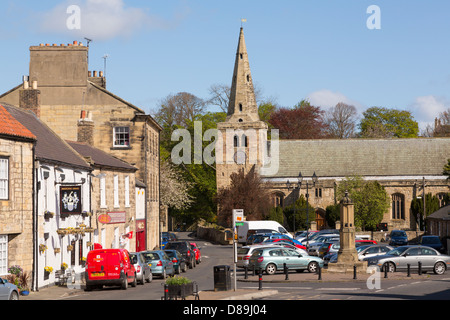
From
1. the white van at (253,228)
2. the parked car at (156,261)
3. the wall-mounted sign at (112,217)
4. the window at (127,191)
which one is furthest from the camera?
the white van at (253,228)

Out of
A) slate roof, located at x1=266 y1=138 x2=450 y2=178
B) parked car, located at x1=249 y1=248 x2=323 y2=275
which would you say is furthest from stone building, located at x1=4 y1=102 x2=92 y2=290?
slate roof, located at x1=266 y1=138 x2=450 y2=178

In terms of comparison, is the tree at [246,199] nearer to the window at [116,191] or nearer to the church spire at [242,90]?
the church spire at [242,90]

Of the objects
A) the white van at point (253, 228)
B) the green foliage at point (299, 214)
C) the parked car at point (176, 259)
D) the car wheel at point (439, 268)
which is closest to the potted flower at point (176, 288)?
the parked car at point (176, 259)

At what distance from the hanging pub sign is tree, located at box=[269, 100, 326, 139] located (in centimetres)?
7928

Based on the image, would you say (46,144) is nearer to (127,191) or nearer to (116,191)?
(116,191)

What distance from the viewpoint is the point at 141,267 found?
3216 cm

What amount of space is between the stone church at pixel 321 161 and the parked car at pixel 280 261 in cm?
4925

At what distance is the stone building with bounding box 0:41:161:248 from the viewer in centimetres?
5219

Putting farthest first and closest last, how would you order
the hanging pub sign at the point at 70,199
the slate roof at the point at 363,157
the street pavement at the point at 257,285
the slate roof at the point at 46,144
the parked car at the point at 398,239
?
the slate roof at the point at 363,157 → the parked car at the point at 398,239 → the slate roof at the point at 46,144 → the hanging pub sign at the point at 70,199 → the street pavement at the point at 257,285

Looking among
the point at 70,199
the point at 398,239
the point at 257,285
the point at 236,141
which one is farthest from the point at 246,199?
the point at 257,285

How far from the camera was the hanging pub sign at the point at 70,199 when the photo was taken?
32.1 m

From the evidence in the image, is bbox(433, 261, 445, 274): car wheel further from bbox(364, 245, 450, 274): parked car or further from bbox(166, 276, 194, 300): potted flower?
bbox(166, 276, 194, 300): potted flower

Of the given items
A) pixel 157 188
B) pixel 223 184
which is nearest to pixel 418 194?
pixel 223 184
